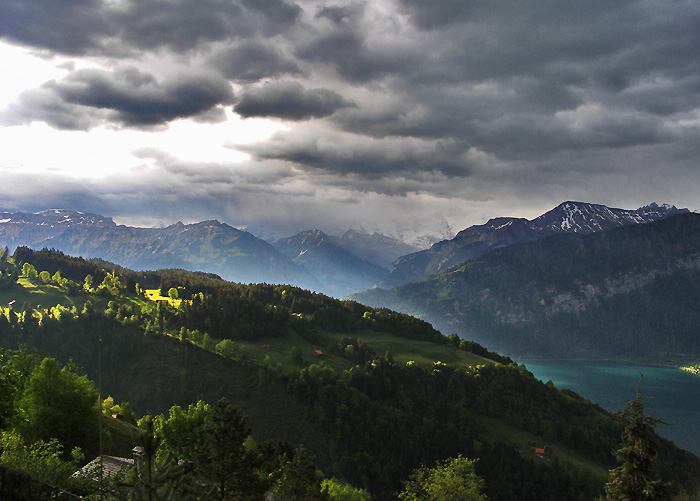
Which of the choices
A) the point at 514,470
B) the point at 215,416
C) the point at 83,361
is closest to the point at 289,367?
the point at 83,361

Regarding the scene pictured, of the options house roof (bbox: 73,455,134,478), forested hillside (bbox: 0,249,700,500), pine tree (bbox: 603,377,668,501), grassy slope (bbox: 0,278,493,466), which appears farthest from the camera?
grassy slope (bbox: 0,278,493,466)

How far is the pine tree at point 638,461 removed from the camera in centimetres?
2991

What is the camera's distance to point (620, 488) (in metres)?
31.3

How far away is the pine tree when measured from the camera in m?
29.9

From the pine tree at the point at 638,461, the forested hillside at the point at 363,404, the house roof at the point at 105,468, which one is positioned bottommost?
the forested hillside at the point at 363,404

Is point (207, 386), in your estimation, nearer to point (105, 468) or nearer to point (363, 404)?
point (363, 404)

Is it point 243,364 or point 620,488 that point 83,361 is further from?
point 620,488

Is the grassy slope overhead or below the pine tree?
below

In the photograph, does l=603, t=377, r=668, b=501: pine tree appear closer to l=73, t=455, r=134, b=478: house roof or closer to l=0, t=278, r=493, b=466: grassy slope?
l=73, t=455, r=134, b=478: house roof

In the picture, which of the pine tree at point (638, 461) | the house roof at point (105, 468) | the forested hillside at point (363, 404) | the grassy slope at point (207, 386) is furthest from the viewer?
the grassy slope at point (207, 386)

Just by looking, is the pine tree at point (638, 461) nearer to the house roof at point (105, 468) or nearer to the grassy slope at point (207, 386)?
the house roof at point (105, 468)

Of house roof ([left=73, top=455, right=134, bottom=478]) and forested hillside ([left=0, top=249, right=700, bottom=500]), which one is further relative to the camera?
forested hillside ([left=0, top=249, right=700, bottom=500])

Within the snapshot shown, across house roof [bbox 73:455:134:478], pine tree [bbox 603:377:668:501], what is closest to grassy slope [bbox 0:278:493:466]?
house roof [bbox 73:455:134:478]

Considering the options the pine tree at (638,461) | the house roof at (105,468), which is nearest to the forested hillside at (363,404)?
the house roof at (105,468)
